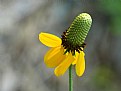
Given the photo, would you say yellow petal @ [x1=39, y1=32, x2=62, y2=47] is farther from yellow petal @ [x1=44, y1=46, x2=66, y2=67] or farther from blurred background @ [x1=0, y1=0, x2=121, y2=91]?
blurred background @ [x1=0, y1=0, x2=121, y2=91]

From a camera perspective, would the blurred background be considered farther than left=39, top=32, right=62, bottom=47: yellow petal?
Yes

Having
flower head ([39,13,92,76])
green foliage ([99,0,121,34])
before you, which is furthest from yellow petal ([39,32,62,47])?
green foliage ([99,0,121,34])

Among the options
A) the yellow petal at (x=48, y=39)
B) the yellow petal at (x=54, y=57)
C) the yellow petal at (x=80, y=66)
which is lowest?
the yellow petal at (x=80, y=66)

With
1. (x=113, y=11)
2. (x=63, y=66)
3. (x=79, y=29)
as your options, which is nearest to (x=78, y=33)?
(x=79, y=29)

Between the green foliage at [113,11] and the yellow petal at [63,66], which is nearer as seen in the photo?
the yellow petal at [63,66]

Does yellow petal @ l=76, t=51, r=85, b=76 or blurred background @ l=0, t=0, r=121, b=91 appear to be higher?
yellow petal @ l=76, t=51, r=85, b=76

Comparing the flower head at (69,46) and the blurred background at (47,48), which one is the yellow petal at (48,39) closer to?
the flower head at (69,46)

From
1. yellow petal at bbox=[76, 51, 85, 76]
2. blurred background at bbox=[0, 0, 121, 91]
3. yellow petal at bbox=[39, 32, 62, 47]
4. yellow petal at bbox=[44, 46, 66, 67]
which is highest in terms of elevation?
yellow petal at bbox=[39, 32, 62, 47]

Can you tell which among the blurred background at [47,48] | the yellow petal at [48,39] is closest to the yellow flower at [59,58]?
the yellow petal at [48,39]
